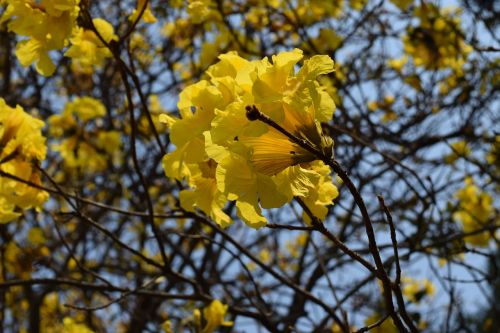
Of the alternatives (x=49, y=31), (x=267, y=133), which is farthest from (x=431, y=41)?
(x=267, y=133)

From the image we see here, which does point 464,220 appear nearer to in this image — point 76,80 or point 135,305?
point 135,305

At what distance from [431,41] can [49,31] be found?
337cm

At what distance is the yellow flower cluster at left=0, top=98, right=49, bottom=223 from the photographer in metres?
2.04

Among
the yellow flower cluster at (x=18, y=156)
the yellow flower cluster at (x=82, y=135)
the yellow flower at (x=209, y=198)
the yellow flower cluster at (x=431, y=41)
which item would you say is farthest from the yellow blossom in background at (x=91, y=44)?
the yellow flower cluster at (x=431, y=41)

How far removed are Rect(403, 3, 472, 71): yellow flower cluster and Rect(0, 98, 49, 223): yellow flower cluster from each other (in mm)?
3160

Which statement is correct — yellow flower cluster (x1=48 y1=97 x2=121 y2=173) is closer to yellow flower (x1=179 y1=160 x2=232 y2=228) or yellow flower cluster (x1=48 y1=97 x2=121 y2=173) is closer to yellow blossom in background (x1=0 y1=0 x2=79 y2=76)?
yellow blossom in background (x1=0 y1=0 x2=79 y2=76)

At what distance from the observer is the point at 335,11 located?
4.10 m

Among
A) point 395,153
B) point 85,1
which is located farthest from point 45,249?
point 85,1

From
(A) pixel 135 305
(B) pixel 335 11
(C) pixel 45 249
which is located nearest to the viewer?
(B) pixel 335 11

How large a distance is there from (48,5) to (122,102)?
143 inches

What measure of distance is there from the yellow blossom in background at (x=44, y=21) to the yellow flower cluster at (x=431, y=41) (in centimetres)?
304

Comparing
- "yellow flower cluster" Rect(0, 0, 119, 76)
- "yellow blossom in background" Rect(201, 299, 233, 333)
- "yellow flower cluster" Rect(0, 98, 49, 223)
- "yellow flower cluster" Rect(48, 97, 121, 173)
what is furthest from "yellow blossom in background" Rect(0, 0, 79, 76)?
"yellow flower cluster" Rect(48, 97, 121, 173)

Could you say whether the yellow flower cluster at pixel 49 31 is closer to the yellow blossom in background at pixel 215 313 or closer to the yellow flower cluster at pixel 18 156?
the yellow flower cluster at pixel 18 156

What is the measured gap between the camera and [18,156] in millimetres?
2049
